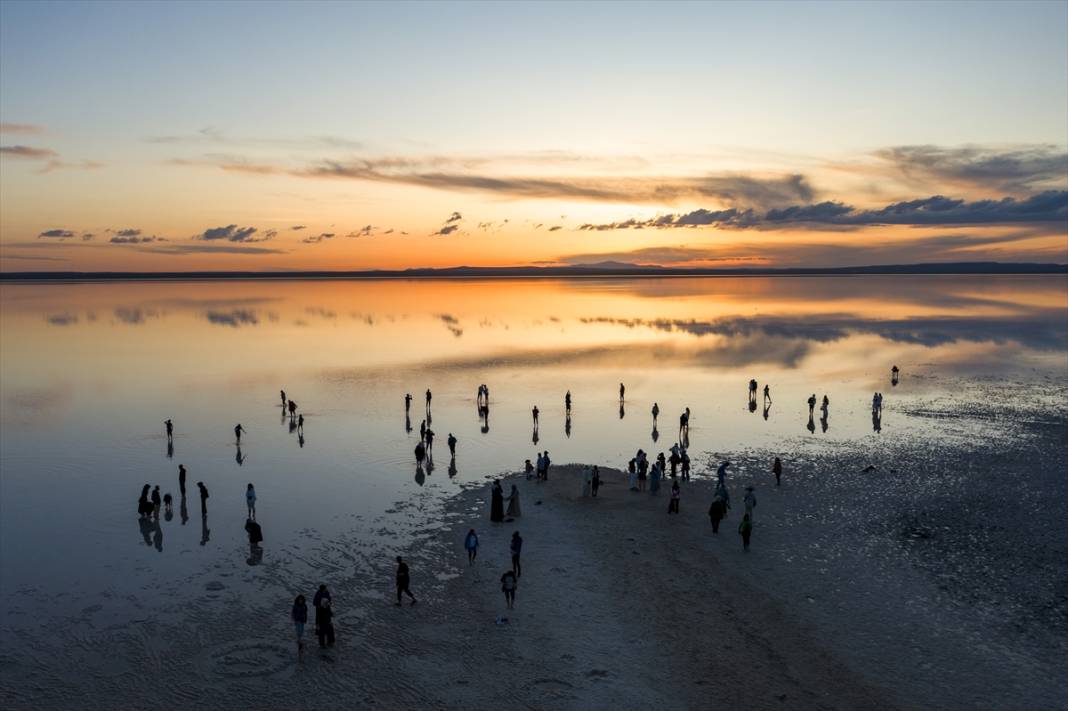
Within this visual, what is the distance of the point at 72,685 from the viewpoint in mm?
15305

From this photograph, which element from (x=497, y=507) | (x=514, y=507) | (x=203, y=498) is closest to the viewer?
(x=497, y=507)

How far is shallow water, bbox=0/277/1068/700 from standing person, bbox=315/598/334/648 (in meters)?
2.94

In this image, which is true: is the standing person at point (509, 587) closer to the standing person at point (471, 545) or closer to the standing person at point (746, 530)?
the standing person at point (471, 545)

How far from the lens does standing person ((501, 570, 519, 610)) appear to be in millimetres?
18234

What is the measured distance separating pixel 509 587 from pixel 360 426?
Result: 931 inches

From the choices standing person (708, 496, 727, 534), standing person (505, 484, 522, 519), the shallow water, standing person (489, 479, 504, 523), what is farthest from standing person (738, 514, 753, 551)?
standing person (489, 479, 504, 523)

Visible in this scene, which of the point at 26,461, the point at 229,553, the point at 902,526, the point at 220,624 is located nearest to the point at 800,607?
the point at 902,526

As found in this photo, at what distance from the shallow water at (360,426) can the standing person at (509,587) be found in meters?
3.85

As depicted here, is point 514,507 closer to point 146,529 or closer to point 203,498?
point 203,498

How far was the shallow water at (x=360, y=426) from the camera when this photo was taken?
21.7 m

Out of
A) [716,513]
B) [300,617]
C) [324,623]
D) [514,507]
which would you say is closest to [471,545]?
[514,507]

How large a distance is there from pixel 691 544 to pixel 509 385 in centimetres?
3124

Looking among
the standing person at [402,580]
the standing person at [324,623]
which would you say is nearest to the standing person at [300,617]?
the standing person at [324,623]

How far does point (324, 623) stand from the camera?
653 inches
